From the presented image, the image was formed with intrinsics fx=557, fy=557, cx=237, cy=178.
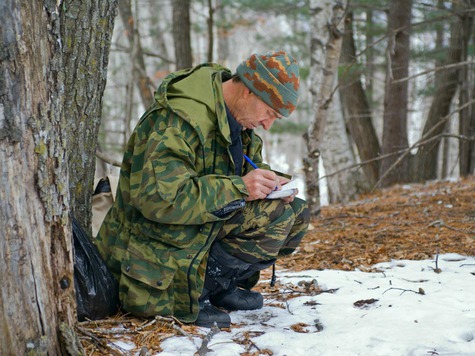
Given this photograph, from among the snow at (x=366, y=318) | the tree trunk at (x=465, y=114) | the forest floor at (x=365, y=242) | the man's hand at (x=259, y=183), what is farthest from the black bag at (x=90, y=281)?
the tree trunk at (x=465, y=114)

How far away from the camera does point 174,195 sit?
2.41 meters

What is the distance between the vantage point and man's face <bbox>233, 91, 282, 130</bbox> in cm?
267

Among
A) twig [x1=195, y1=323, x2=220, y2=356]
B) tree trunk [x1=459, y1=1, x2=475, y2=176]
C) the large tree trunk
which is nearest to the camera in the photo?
the large tree trunk

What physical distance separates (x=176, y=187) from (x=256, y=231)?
1.67ft

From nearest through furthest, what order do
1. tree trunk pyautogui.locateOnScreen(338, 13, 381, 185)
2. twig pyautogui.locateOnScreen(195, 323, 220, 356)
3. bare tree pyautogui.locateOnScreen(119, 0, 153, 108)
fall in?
twig pyautogui.locateOnScreen(195, 323, 220, 356) < bare tree pyautogui.locateOnScreen(119, 0, 153, 108) < tree trunk pyautogui.locateOnScreen(338, 13, 381, 185)

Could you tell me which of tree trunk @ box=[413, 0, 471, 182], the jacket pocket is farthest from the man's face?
tree trunk @ box=[413, 0, 471, 182]

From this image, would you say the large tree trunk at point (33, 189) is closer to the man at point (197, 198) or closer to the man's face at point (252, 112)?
the man at point (197, 198)

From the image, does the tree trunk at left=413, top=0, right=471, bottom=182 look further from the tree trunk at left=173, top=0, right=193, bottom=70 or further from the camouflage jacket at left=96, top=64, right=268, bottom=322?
the camouflage jacket at left=96, top=64, right=268, bottom=322

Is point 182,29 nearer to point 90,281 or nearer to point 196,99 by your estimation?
point 196,99

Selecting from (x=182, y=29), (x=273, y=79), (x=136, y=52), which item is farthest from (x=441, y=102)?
(x=273, y=79)

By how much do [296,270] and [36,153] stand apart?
238 cm

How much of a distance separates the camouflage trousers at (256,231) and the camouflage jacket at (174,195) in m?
0.12

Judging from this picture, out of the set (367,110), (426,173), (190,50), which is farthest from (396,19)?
(190,50)

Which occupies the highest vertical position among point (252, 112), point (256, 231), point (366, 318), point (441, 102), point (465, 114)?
point (441, 102)
